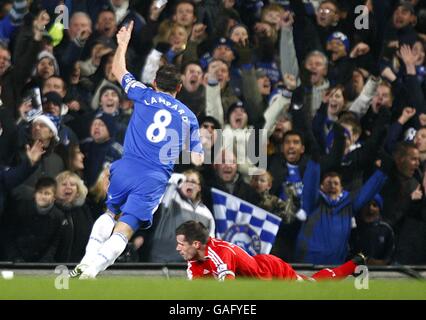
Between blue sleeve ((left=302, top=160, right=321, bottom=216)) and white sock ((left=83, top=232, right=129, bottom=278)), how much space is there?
2292 millimetres

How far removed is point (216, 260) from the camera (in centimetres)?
797

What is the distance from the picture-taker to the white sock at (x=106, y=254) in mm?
8070

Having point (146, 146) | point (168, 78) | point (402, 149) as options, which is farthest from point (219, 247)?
point (402, 149)

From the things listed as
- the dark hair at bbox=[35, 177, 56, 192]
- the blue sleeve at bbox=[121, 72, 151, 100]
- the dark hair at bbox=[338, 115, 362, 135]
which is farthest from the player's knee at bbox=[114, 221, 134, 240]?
the dark hair at bbox=[338, 115, 362, 135]

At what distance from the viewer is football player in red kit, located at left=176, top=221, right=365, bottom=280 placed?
796cm

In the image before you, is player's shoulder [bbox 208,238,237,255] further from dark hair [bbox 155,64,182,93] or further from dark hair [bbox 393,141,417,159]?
dark hair [bbox 393,141,417,159]

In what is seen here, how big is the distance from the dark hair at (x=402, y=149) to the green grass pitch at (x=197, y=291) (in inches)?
112

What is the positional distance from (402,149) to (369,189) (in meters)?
0.45

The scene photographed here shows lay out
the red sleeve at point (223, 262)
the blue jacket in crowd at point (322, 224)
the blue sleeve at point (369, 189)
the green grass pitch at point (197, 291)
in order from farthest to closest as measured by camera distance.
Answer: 1. the blue sleeve at point (369, 189)
2. the blue jacket in crowd at point (322, 224)
3. the red sleeve at point (223, 262)
4. the green grass pitch at point (197, 291)

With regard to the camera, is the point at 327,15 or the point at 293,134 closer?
the point at 293,134

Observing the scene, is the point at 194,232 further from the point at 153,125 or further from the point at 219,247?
the point at 153,125

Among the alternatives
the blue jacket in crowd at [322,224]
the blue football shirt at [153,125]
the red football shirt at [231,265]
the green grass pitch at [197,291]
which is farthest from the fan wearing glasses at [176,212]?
the green grass pitch at [197,291]

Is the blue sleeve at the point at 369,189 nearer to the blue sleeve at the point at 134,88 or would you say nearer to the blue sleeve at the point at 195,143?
the blue sleeve at the point at 195,143
